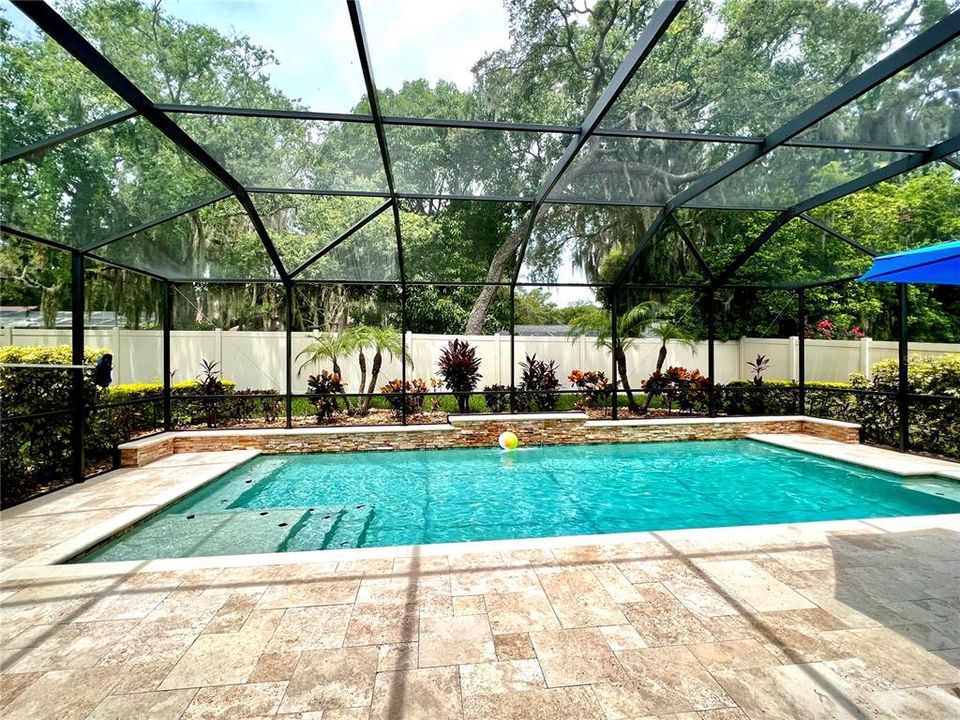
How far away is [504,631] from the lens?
2.45 m

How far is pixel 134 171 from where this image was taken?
16.0 feet

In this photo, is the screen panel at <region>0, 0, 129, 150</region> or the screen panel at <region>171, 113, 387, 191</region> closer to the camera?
the screen panel at <region>0, 0, 129, 150</region>

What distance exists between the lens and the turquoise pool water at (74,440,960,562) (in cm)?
442

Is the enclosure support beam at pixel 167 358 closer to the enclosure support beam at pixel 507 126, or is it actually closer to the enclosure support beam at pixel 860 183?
the enclosure support beam at pixel 507 126

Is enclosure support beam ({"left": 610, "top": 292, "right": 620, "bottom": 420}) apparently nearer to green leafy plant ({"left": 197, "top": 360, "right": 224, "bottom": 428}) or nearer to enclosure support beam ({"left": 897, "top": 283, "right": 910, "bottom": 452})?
enclosure support beam ({"left": 897, "top": 283, "right": 910, "bottom": 452})

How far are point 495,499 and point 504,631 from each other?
3140 mm

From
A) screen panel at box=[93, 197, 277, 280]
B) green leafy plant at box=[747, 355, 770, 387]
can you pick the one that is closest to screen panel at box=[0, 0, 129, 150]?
screen panel at box=[93, 197, 277, 280]

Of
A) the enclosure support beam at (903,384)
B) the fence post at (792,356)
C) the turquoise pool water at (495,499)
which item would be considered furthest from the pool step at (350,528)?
the fence post at (792,356)

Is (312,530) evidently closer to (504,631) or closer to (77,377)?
(504,631)

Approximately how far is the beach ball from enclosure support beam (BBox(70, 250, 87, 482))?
5.87 metres

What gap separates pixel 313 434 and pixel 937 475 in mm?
8909

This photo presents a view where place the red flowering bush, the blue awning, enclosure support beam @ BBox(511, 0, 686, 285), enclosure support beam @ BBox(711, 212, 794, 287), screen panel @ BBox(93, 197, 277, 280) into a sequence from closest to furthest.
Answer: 1. the blue awning
2. enclosure support beam @ BBox(511, 0, 686, 285)
3. screen panel @ BBox(93, 197, 277, 280)
4. enclosure support beam @ BBox(711, 212, 794, 287)
5. the red flowering bush

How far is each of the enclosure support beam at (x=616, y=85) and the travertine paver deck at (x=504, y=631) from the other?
3.99 m

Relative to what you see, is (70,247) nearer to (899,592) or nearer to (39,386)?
(39,386)
